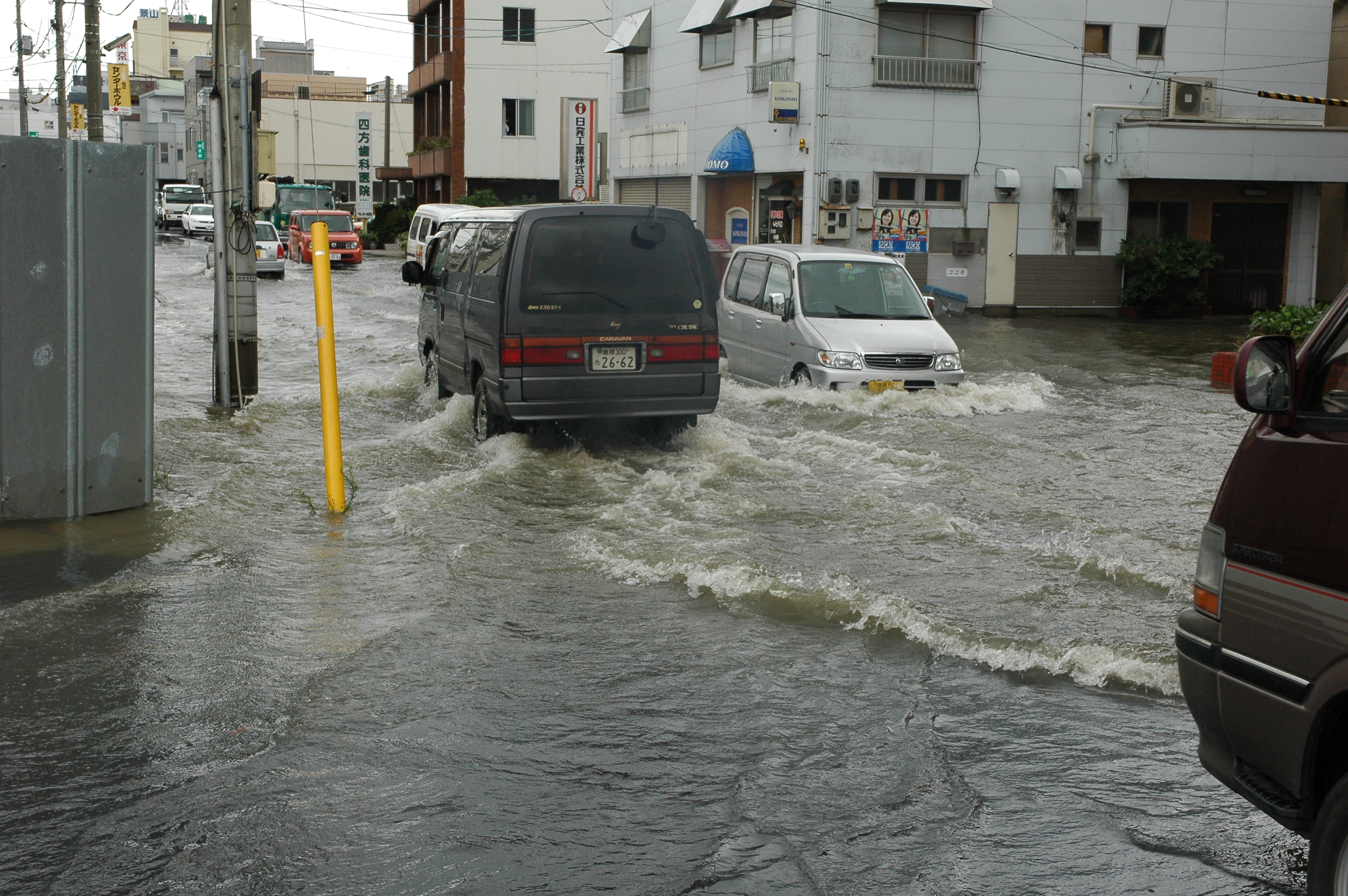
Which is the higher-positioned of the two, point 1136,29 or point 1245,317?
point 1136,29

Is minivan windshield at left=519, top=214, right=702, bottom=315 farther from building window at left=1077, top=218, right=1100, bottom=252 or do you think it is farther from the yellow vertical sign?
the yellow vertical sign

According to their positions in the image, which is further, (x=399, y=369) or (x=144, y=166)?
(x=399, y=369)

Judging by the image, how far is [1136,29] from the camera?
28844 millimetres

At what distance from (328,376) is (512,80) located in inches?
1828

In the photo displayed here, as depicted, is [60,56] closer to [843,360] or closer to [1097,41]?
[1097,41]

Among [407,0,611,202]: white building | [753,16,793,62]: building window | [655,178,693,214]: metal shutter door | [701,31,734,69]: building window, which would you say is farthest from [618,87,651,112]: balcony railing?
[407,0,611,202]: white building

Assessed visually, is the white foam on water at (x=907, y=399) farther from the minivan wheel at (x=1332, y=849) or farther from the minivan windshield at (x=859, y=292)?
the minivan wheel at (x=1332, y=849)

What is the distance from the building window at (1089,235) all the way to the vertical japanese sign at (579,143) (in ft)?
41.2

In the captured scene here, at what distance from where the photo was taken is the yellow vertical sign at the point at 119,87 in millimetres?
41219

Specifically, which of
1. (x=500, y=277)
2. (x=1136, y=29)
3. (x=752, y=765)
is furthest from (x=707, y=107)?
(x=752, y=765)

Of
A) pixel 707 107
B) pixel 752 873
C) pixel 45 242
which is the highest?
pixel 707 107

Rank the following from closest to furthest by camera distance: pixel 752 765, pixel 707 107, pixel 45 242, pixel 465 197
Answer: pixel 752 765, pixel 45 242, pixel 707 107, pixel 465 197

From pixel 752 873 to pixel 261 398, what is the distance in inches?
443

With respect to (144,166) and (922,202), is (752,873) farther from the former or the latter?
(922,202)
